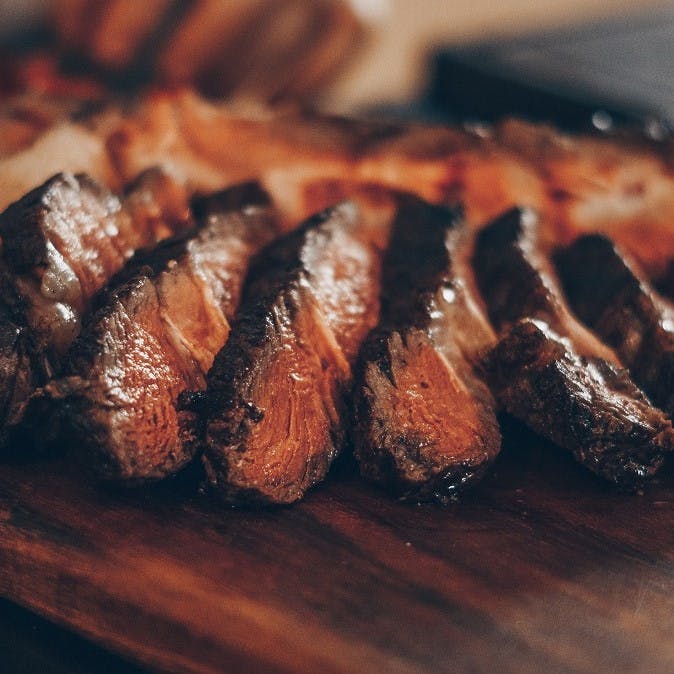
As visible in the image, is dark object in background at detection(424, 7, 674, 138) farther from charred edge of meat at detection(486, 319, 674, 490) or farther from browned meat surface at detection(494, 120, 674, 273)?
charred edge of meat at detection(486, 319, 674, 490)

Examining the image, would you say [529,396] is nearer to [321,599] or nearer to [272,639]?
[321,599]

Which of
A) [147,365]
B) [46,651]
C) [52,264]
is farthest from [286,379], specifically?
[46,651]

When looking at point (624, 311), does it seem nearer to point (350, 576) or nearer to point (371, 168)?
point (371, 168)

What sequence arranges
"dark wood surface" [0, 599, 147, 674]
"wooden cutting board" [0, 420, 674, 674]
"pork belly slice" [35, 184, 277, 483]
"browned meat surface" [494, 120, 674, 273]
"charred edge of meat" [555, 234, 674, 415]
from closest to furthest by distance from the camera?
"wooden cutting board" [0, 420, 674, 674]
"dark wood surface" [0, 599, 147, 674]
"pork belly slice" [35, 184, 277, 483]
"charred edge of meat" [555, 234, 674, 415]
"browned meat surface" [494, 120, 674, 273]

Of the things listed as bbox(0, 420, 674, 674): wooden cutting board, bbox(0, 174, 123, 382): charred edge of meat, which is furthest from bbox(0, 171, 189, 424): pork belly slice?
bbox(0, 420, 674, 674): wooden cutting board

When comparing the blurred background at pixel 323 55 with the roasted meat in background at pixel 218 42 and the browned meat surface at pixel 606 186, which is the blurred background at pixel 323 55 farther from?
the browned meat surface at pixel 606 186

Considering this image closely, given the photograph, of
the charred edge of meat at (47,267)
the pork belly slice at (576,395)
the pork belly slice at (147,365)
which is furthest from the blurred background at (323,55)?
the pork belly slice at (147,365)
